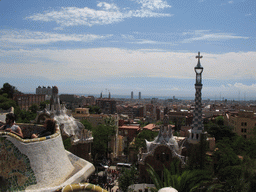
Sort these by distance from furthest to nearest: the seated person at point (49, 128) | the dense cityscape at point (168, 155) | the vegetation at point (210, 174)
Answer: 1. the dense cityscape at point (168, 155)
2. the vegetation at point (210, 174)
3. the seated person at point (49, 128)

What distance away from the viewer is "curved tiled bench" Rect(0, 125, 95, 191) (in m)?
6.43

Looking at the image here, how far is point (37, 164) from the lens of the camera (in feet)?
22.3

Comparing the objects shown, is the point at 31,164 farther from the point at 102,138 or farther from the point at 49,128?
the point at 102,138

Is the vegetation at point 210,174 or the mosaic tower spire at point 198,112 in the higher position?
the mosaic tower spire at point 198,112

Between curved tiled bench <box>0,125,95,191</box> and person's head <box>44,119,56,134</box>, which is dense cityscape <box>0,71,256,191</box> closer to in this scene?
curved tiled bench <box>0,125,95,191</box>

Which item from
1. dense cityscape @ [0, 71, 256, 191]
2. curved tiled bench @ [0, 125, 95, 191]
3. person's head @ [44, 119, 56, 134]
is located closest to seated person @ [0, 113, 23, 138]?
curved tiled bench @ [0, 125, 95, 191]

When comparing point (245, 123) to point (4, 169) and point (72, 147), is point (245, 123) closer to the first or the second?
point (72, 147)

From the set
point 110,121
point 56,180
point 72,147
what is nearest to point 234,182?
point 56,180

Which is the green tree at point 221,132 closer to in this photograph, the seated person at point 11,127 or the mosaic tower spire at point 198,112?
the mosaic tower spire at point 198,112

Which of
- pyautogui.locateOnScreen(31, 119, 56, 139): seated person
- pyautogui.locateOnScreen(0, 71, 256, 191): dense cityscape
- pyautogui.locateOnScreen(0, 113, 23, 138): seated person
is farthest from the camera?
pyautogui.locateOnScreen(0, 71, 256, 191): dense cityscape

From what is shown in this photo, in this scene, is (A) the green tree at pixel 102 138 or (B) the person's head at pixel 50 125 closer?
(B) the person's head at pixel 50 125

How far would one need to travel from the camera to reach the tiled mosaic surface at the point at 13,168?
6.40 metres

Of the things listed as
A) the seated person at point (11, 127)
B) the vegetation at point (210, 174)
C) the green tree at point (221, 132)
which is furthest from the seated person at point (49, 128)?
the green tree at point (221, 132)

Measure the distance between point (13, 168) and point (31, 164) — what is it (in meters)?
0.44
